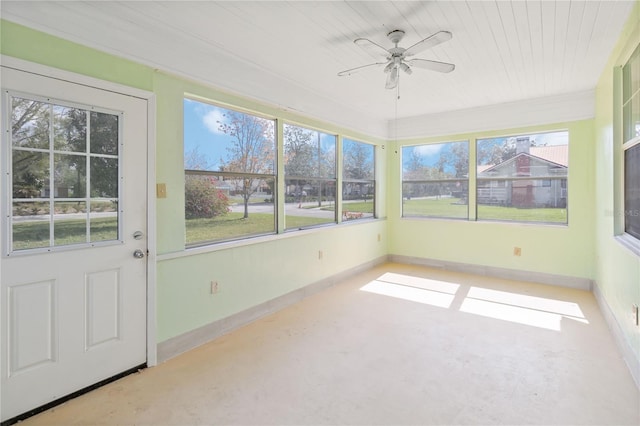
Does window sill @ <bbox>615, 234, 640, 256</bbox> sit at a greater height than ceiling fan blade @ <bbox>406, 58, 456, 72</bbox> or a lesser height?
lesser

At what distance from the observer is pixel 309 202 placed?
4.53 meters

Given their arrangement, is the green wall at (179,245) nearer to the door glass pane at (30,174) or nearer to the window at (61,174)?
the window at (61,174)

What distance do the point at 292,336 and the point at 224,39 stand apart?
2667 millimetres

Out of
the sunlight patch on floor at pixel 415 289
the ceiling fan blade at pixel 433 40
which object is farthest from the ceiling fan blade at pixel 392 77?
the sunlight patch on floor at pixel 415 289

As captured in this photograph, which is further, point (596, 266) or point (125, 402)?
point (596, 266)

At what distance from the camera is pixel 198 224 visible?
3.12m

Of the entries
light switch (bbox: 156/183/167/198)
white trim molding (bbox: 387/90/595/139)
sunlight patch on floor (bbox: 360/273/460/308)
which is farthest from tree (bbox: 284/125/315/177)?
white trim molding (bbox: 387/90/595/139)

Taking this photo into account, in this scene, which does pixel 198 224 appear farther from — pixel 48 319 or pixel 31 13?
pixel 31 13

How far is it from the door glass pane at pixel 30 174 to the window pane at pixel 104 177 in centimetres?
26

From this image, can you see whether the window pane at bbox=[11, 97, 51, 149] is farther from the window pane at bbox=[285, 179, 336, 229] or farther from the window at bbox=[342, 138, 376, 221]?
the window at bbox=[342, 138, 376, 221]

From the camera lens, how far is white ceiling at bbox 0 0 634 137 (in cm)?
230

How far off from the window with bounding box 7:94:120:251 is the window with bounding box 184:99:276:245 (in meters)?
0.70

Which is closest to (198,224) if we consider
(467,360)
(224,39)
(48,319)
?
(48,319)

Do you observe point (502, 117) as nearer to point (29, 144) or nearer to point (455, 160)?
point (455, 160)
